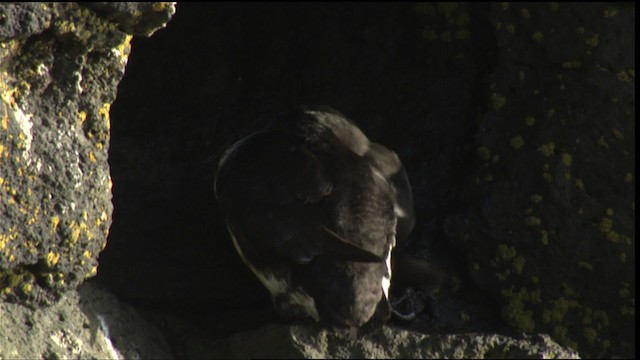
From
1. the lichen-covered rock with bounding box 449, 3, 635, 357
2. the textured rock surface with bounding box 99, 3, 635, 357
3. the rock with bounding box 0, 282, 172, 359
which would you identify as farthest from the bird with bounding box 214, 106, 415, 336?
the rock with bounding box 0, 282, 172, 359

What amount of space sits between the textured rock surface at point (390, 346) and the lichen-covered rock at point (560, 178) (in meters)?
0.87

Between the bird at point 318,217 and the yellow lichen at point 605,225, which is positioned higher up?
the bird at point 318,217

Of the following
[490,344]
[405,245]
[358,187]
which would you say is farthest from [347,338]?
[405,245]

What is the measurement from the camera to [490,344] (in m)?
3.64

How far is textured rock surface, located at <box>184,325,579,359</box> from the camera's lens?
3611 millimetres

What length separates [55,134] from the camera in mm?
3100

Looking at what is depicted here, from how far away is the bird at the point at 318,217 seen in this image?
395 cm

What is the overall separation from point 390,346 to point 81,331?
99cm

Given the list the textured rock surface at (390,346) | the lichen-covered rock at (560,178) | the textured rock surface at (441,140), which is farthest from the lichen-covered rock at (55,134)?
the lichen-covered rock at (560,178)

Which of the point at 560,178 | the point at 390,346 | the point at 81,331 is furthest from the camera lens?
the point at 560,178

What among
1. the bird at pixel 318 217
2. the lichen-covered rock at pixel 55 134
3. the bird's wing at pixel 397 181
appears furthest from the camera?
the bird's wing at pixel 397 181

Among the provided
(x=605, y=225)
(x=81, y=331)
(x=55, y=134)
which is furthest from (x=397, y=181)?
(x=55, y=134)

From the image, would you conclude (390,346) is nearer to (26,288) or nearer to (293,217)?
(293,217)

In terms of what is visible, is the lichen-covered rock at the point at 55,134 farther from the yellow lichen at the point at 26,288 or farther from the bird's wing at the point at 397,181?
the bird's wing at the point at 397,181
